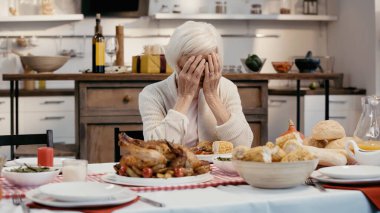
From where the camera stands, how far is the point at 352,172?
70.2 inches

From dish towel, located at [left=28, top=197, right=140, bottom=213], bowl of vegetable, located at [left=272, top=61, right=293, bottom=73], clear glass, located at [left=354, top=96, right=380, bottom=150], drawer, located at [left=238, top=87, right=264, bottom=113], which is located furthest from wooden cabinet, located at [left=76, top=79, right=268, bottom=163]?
dish towel, located at [left=28, top=197, right=140, bottom=213]

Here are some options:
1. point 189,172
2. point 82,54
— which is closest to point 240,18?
point 82,54

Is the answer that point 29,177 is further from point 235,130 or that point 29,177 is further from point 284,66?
point 284,66

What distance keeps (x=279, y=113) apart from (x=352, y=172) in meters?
4.49

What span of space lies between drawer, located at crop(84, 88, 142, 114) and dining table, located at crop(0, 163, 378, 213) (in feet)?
8.20

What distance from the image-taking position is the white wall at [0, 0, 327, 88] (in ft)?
21.2

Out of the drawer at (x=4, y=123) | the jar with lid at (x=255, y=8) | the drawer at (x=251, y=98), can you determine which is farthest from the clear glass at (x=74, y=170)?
the jar with lid at (x=255, y=8)

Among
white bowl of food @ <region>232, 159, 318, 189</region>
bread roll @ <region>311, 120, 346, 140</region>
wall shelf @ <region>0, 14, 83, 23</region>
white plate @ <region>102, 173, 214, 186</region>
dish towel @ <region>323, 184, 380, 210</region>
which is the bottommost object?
dish towel @ <region>323, 184, 380, 210</region>

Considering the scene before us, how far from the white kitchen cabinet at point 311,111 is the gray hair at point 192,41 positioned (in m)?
3.38

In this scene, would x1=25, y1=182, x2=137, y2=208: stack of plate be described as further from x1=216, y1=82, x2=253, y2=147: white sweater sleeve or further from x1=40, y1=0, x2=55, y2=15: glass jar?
x1=40, y1=0, x2=55, y2=15: glass jar

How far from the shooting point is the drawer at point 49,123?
5.98m

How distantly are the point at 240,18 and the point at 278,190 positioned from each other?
16.4 ft

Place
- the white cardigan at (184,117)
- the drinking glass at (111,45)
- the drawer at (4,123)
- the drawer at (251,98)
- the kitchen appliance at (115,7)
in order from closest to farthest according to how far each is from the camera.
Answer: the white cardigan at (184,117)
the drawer at (251,98)
the drinking glass at (111,45)
the drawer at (4,123)
the kitchen appliance at (115,7)

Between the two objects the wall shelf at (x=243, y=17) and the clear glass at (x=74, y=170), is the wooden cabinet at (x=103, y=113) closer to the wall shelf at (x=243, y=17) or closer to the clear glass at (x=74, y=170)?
the wall shelf at (x=243, y=17)
